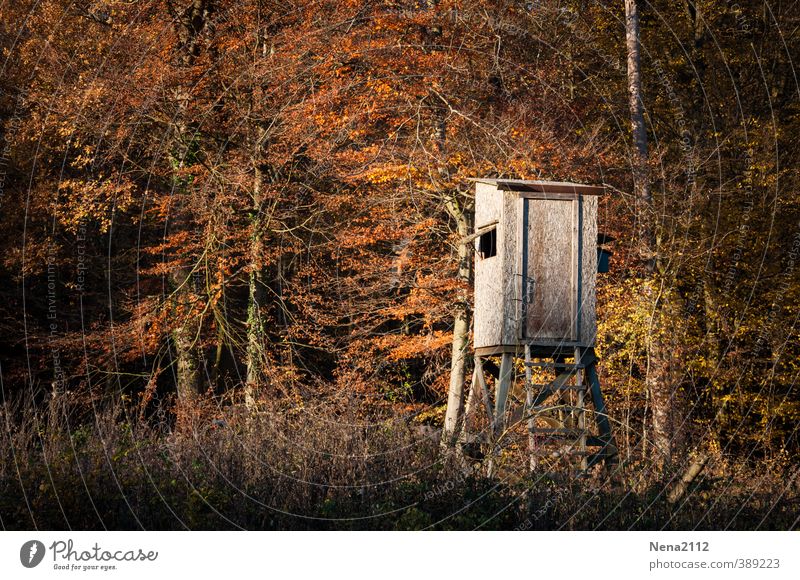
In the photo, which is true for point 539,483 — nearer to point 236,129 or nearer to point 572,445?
point 572,445

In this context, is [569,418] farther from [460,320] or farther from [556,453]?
[460,320]

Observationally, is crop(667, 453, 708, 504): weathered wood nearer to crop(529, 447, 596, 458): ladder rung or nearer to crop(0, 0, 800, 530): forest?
crop(529, 447, 596, 458): ladder rung

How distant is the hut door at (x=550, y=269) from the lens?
1364cm

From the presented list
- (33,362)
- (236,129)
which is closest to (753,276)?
(236,129)

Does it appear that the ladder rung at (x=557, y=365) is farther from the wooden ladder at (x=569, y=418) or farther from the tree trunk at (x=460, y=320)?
the tree trunk at (x=460, y=320)

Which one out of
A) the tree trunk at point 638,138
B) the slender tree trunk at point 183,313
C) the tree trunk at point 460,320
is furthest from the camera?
the slender tree trunk at point 183,313

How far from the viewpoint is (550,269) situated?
13750mm

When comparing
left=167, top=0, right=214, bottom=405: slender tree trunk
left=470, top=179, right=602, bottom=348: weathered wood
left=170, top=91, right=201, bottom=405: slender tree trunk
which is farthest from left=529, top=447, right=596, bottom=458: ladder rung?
left=170, top=91, right=201, bottom=405: slender tree trunk

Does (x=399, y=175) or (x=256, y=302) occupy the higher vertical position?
(x=399, y=175)

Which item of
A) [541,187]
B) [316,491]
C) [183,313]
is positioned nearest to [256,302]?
[183,313]

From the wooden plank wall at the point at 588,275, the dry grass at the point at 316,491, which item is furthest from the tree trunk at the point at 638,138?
the dry grass at the point at 316,491

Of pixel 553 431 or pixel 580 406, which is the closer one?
pixel 553 431

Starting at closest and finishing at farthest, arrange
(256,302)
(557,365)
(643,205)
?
1. (557,365)
2. (643,205)
3. (256,302)

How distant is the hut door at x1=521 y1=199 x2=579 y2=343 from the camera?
1364cm
